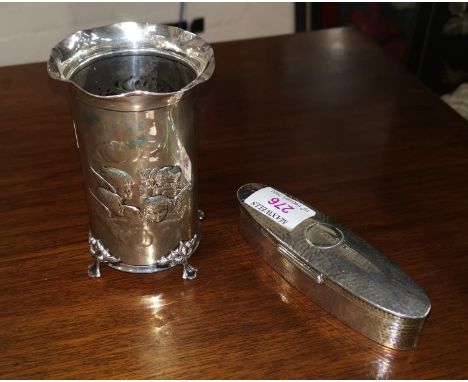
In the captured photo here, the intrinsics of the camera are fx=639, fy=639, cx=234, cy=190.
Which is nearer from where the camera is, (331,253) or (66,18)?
(331,253)

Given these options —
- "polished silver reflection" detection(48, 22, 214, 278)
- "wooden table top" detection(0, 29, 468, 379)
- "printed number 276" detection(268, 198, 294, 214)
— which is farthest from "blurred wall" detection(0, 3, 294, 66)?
"printed number 276" detection(268, 198, 294, 214)

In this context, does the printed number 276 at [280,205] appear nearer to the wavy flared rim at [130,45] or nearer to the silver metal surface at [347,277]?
the silver metal surface at [347,277]

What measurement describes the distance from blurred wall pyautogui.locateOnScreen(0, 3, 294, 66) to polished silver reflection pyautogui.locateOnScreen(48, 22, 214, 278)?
33.7 inches

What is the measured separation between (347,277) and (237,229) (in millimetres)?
177

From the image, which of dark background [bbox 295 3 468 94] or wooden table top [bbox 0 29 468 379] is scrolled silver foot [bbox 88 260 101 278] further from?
dark background [bbox 295 3 468 94]

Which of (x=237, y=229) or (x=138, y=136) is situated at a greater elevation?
(x=138, y=136)

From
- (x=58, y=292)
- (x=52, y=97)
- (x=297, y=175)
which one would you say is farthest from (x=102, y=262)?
(x=52, y=97)

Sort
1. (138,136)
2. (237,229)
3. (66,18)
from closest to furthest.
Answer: (138,136)
(237,229)
(66,18)

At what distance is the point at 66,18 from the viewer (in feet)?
4.79

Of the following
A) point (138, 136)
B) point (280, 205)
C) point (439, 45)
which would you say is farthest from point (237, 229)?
point (439, 45)

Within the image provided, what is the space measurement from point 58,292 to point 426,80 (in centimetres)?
96

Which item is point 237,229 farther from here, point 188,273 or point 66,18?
point 66,18

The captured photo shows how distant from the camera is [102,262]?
0.67 metres

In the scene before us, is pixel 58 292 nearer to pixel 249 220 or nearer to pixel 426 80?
pixel 249 220
